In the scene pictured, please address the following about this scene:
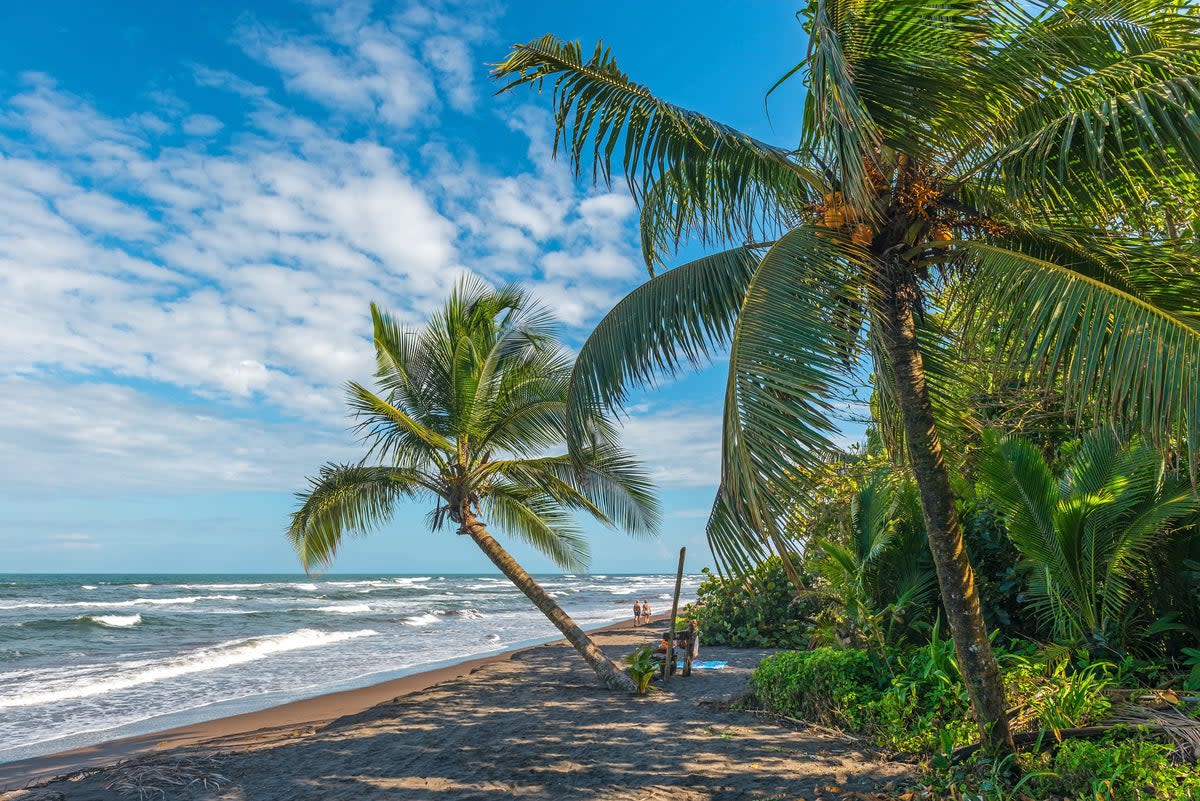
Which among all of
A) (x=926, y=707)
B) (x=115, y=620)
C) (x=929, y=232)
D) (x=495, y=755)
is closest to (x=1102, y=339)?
(x=929, y=232)

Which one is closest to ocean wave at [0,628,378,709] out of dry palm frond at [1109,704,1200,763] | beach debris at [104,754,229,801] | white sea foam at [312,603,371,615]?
beach debris at [104,754,229,801]

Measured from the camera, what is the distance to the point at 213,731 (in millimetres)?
9758

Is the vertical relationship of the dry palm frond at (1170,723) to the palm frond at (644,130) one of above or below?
below

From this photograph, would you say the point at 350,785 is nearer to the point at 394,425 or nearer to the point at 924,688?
the point at 394,425

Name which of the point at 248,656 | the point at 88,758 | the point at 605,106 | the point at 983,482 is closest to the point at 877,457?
the point at 983,482

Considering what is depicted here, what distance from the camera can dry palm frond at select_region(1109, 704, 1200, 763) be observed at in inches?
176

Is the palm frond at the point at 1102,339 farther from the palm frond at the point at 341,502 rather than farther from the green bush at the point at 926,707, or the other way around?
the palm frond at the point at 341,502

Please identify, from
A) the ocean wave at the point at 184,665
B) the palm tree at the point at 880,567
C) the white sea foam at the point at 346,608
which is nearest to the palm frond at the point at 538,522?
the palm tree at the point at 880,567

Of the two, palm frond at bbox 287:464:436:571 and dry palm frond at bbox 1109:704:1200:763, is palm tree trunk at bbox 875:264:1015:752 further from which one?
palm frond at bbox 287:464:436:571

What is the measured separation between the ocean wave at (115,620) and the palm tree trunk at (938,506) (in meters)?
27.7

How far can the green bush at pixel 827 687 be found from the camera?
Result: 6.82m

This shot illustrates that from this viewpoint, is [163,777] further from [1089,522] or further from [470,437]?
[1089,522]

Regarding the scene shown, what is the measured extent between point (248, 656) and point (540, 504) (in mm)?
11714

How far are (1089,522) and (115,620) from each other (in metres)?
29.8
